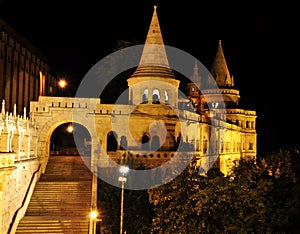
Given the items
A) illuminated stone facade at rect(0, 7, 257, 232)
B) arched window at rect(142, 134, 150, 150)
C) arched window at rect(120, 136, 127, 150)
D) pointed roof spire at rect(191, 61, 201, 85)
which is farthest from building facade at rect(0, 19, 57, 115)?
pointed roof spire at rect(191, 61, 201, 85)

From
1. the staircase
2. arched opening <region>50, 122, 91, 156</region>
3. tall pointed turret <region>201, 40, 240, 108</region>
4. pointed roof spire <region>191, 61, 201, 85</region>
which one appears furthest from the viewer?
pointed roof spire <region>191, 61, 201, 85</region>

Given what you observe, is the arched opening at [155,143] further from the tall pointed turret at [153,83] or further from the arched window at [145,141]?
the tall pointed turret at [153,83]

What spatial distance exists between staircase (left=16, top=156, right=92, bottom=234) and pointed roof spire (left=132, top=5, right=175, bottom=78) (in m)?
10.4

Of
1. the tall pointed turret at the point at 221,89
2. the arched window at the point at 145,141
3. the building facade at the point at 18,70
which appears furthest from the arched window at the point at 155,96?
the tall pointed turret at the point at 221,89

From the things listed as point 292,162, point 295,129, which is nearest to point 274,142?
point 295,129

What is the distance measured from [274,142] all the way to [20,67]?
155 ft

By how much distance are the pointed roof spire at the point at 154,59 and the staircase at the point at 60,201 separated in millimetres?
10403

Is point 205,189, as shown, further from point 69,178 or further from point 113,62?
point 113,62

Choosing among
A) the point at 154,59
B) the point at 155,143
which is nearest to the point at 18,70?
the point at 154,59

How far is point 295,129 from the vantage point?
245ft

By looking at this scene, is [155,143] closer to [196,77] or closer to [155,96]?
[155,96]

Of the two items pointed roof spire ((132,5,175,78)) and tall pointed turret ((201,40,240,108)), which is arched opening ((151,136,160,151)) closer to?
pointed roof spire ((132,5,175,78))

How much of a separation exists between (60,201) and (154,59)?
16.6 meters

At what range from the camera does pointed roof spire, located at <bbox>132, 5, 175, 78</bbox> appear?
37.2 meters
